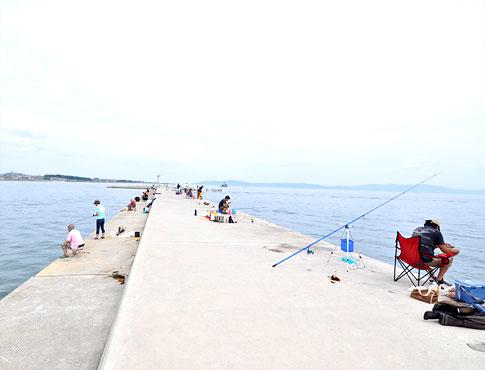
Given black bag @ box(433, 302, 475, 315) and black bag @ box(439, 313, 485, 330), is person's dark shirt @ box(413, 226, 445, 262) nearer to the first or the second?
black bag @ box(433, 302, 475, 315)

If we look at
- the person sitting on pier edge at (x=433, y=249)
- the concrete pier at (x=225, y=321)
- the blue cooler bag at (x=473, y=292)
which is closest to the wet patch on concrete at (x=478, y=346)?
the concrete pier at (x=225, y=321)

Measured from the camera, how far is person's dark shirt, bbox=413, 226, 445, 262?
5680mm

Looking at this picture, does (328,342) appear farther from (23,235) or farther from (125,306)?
(23,235)

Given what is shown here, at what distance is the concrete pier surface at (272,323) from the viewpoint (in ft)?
9.91

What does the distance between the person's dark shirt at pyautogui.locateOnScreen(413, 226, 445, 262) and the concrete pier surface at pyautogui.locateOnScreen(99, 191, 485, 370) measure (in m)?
0.82

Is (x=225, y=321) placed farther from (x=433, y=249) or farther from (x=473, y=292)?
(x=433, y=249)

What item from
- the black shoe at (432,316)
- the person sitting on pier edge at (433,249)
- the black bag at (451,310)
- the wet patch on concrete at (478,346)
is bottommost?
the wet patch on concrete at (478,346)

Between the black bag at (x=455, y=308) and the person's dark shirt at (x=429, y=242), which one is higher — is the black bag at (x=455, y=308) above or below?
below

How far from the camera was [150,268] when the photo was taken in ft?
20.3

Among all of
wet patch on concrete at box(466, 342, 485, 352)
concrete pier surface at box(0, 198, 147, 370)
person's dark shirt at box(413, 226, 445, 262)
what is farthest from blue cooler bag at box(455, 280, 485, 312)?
concrete pier surface at box(0, 198, 147, 370)

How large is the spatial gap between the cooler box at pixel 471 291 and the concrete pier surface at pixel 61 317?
5.27 metres

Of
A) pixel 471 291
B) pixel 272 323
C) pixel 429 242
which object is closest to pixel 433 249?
pixel 429 242

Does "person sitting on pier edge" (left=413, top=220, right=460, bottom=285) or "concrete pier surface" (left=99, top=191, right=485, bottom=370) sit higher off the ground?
"person sitting on pier edge" (left=413, top=220, right=460, bottom=285)

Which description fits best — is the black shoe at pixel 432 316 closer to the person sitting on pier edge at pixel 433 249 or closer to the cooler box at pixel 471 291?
the cooler box at pixel 471 291
